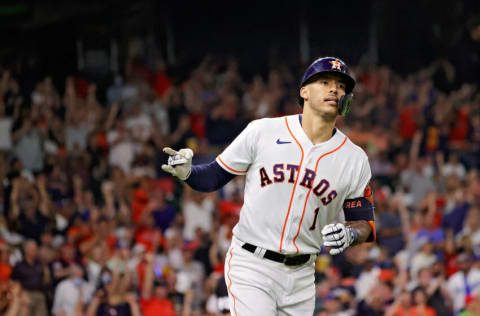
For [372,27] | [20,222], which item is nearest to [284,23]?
[372,27]

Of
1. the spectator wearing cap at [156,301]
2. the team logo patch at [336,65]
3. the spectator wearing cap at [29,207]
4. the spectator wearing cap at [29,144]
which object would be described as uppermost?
the team logo patch at [336,65]

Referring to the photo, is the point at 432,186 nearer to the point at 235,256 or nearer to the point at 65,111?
the point at 65,111

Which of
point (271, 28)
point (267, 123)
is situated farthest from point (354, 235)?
point (271, 28)

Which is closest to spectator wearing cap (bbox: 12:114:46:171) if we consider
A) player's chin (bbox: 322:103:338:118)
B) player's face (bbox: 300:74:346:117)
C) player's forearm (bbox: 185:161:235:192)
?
player's forearm (bbox: 185:161:235:192)

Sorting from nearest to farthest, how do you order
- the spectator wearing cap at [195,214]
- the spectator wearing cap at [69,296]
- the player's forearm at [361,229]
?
the player's forearm at [361,229] < the spectator wearing cap at [69,296] < the spectator wearing cap at [195,214]

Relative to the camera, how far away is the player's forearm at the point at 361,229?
411cm

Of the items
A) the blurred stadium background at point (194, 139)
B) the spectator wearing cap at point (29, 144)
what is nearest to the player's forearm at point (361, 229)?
the blurred stadium background at point (194, 139)

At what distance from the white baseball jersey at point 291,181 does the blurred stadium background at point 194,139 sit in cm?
409

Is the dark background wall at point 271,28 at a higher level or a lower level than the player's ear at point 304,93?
higher

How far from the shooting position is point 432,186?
12.5 m

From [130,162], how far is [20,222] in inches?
96.1

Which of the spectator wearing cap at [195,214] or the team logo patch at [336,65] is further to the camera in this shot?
the spectator wearing cap at [195,214]

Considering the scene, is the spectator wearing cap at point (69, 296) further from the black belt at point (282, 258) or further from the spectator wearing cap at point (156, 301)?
the black belt at point (282, 258)

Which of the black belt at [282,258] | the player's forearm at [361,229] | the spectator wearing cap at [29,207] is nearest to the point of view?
the player's forearm at [361,229]
